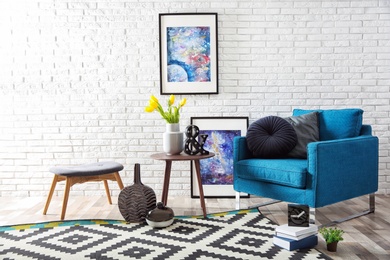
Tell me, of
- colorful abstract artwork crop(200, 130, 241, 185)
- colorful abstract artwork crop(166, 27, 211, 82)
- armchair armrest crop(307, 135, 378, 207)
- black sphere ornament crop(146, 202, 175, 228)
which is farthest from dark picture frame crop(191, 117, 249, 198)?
armchair armrest crop(307, 135, 378, 207)

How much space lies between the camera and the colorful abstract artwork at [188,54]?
417 cm

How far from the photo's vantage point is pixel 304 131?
3564 millimetres

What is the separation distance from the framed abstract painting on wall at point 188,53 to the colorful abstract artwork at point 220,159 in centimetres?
44

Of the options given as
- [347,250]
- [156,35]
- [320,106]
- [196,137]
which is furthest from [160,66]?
[347,250]

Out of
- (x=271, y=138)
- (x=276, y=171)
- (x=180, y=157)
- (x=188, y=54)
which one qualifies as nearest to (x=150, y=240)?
(x=180, y=157)

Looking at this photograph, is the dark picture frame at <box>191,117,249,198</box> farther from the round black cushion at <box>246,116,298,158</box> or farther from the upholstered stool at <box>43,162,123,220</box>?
the upholstered stool at <box>43,162,123,220</box>

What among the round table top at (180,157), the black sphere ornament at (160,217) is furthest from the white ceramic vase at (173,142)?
the black sphere ornament at (160,217)

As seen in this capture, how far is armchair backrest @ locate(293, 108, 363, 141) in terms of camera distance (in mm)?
3486

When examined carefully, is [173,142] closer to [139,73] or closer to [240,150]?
[240,150]

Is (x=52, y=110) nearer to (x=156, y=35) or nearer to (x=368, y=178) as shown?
(x=156, y=35)

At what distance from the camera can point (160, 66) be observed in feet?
13.8

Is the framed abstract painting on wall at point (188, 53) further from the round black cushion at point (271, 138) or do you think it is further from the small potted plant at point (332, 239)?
the small potted plant at point (332, 239)

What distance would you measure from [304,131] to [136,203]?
1496 millimetres

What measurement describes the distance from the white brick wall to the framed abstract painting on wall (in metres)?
0.08
